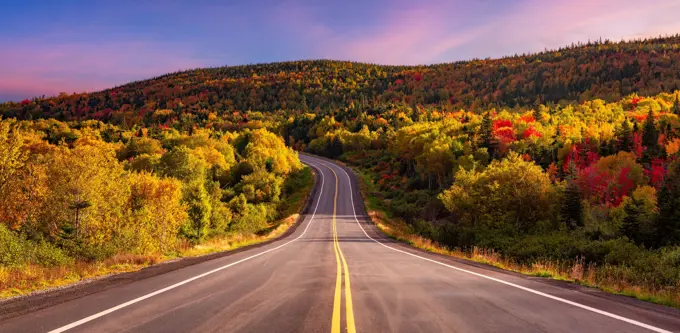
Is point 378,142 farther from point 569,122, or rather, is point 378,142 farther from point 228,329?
point 228,329

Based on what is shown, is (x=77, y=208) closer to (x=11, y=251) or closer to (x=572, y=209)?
(x=11, y=251)

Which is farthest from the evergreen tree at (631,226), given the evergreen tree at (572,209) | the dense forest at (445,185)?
the evergreen tree at (572,209)

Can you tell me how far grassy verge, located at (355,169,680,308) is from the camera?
9645 mm

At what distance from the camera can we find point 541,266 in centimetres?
1555

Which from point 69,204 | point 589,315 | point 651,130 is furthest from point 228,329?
point 651,130

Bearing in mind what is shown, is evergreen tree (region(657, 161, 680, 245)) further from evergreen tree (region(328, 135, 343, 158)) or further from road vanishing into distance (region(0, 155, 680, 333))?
evergreen tree (region(328, 135, 343, 158))

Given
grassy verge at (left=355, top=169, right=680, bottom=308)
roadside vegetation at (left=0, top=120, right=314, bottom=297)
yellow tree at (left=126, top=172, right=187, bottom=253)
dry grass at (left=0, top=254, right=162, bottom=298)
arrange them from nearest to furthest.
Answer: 1. dry grass at (left=0, top=254, right=162, bottom=298)
2. grassy verge at (left=355, top=169, right=680, bottom=308)
3. roadside vegetation at (left=0, top=120, right=314, bottom=297)
4. yellow tree at (left=126, top=172, right=187, bottom=253)

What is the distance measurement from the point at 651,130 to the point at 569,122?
40.5 metres

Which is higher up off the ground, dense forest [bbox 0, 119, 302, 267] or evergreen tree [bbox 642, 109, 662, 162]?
evergreen tree [bbox 642, 109, 662, 162]

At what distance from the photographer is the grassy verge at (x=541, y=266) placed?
9.65 metres

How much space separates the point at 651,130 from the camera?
73.1 m

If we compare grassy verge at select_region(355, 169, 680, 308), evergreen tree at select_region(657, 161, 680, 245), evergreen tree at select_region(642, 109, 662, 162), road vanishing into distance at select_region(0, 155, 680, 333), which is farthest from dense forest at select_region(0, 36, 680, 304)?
road vanishing into distance at select_region(0, 155, 680, 333)

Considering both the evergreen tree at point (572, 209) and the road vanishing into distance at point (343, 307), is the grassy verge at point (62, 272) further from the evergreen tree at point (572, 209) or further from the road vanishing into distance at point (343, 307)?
the evergreen tree at point (572, 209)

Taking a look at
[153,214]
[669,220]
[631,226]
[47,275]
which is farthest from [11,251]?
[669,220]
